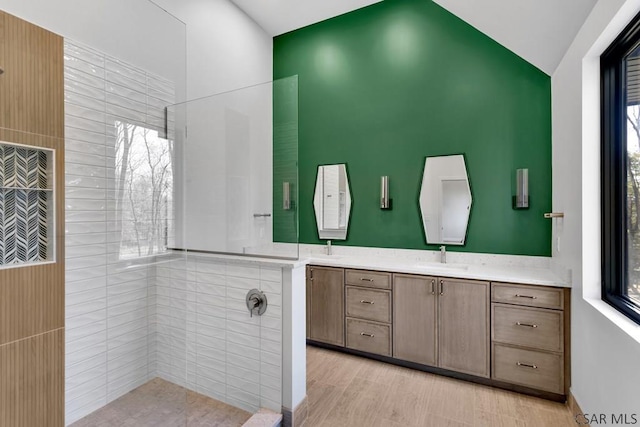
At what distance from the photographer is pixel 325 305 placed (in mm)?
2963

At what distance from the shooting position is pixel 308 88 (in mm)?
3646

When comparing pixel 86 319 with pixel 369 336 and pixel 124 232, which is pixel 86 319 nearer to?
pixel 124 232

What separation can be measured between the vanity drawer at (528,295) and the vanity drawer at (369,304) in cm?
81

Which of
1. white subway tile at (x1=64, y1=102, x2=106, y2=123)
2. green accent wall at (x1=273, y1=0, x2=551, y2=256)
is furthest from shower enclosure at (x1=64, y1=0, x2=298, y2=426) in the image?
green accent wall at (x1=273, y1=0, x2=551, y2=256)

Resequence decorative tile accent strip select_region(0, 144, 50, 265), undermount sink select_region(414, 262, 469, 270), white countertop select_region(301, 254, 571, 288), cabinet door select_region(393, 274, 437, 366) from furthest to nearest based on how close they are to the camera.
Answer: undermount sink select_region(414, 262, 469, 270), cabinet door select_region(393, 274, 437, 366), white countertop select_region(301, 254, 571, 288), decorative tile accent strip select_region(0, 144, 50, 265)

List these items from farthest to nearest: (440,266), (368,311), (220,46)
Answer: (220,46)
(440,266)
(368,311)

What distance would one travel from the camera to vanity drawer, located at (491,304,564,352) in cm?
215

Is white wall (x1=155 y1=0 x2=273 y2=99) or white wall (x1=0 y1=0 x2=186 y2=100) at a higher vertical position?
white wall (x1=155 y1=0 x2=273 y2=99)

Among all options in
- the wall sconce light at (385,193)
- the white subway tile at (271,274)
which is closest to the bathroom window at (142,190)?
the white subway tile at (271,274)

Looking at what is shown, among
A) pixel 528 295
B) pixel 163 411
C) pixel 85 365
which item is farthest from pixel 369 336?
pixel 85 365

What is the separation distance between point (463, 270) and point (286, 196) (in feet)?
5.07

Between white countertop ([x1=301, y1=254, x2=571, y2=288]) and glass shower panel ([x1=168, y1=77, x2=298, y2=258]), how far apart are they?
0.48 m

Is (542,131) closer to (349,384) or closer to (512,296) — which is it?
(512,296)

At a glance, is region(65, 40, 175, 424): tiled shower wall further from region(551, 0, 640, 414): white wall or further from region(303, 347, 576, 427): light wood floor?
region(551, 0, 640, 414): white wall
